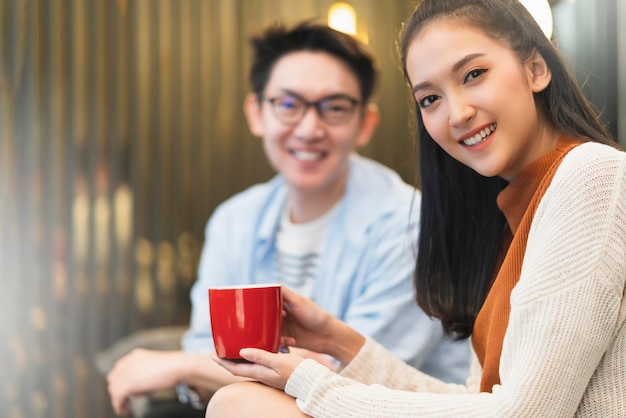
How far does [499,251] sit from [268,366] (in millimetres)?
417

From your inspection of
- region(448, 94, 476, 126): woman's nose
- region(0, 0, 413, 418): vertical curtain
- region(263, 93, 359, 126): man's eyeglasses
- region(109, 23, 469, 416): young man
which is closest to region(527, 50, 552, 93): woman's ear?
region(448, 94, 476, 126): woman's nose

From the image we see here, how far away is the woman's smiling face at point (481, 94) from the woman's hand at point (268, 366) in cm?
37

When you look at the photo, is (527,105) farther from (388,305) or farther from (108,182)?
(108,182)

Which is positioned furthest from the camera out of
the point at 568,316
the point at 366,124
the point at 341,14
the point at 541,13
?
the point at 341,14

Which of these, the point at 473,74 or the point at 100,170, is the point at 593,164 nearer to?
the point at 473,74

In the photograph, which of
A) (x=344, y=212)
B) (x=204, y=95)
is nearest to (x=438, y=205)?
(x=344, y=212)

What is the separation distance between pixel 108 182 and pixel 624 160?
8.42 feet

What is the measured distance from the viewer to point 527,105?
1.12 meters

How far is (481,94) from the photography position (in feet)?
3.59

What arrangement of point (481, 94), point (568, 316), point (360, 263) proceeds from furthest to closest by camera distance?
1. point (360, 263)
2. point (481, 94)
3. point (568, 316)

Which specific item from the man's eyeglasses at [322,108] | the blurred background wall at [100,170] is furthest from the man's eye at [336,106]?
the blurred background wall at [100,170]

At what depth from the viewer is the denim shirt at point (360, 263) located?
6.06 feet

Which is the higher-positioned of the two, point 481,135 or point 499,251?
point 481,135

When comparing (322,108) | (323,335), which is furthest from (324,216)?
(323,335)
